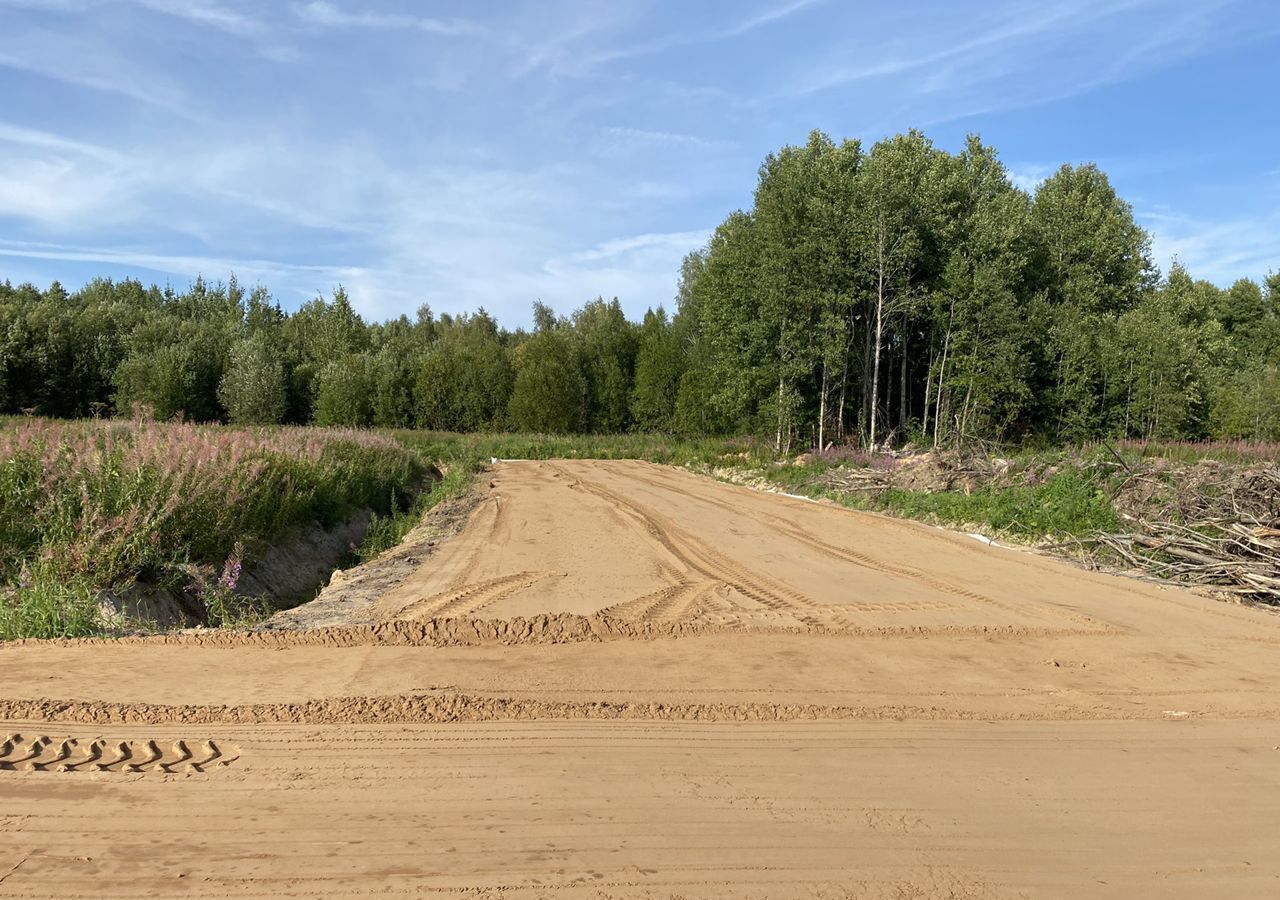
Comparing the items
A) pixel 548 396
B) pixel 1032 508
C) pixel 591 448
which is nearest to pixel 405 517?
pixel 1032 508

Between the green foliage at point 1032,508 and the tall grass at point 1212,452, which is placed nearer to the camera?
the green foliage at point 1032,508

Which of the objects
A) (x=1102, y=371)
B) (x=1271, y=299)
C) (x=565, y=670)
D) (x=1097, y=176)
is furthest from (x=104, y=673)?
(x=1271, y=299)

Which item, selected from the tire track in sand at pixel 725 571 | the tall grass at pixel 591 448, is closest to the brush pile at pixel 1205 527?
the tire track in sand at pixel 725 571

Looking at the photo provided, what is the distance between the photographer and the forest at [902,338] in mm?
30547

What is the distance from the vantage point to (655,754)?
14.2ft

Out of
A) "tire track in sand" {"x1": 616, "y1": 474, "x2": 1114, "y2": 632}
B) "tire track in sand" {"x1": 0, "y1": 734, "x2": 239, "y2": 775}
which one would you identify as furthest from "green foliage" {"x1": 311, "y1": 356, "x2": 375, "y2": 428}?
"tire track in sand" {"x1": 0, "y1": 734, "x2": 239, "y2": 775}

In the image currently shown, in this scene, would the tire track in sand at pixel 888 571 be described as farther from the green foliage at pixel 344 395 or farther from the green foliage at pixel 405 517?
the green foliage at pixel 344 395

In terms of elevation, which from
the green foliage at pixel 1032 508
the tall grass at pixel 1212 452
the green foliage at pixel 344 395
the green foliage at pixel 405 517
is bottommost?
the green foliage at pixel 405 517

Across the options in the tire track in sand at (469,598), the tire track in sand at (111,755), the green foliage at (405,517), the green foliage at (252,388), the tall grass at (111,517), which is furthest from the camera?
the green foliage at (252,388)

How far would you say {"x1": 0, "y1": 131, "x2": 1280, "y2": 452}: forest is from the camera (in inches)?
1203

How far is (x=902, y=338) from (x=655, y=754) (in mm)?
32922

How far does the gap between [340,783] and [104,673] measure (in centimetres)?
266

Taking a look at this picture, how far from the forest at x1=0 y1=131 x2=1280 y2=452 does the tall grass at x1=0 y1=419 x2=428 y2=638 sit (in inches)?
521

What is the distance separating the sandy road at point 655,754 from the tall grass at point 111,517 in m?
1.12
